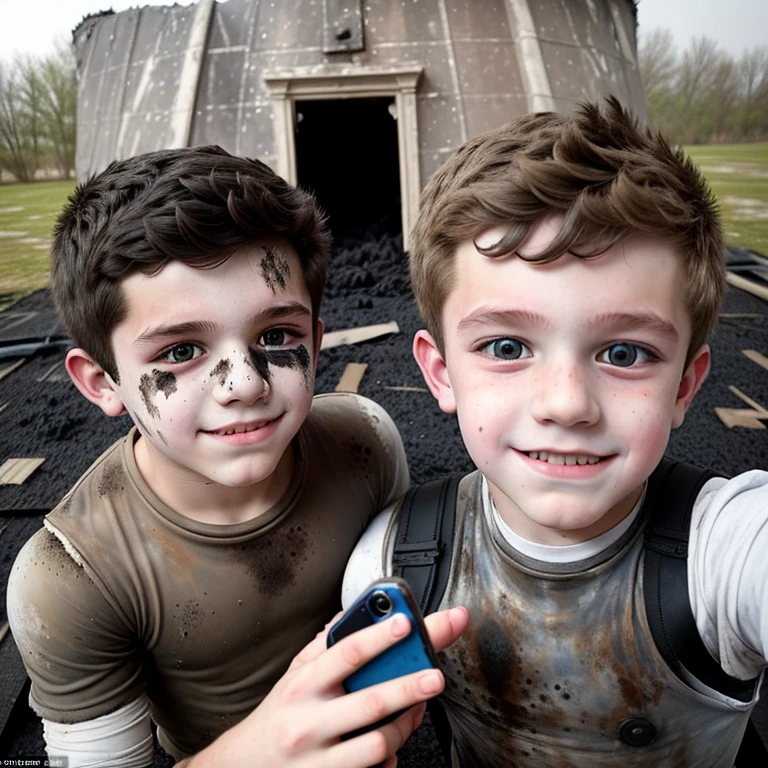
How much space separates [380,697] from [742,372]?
5.04 feet

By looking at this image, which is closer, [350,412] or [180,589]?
[180,589]

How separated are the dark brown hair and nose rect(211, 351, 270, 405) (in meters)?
0.12

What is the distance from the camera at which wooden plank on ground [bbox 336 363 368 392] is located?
183 cm

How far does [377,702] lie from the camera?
1.84 feet

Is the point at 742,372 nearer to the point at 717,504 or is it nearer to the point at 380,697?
the point at 717,504

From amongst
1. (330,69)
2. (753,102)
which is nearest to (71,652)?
(753,102)

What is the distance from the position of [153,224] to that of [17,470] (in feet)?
2.38

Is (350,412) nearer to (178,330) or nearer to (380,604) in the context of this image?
(178,330)

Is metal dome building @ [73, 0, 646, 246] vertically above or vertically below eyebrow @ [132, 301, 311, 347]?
above

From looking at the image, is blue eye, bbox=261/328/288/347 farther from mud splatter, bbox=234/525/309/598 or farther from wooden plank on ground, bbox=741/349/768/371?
wooden plank on ground, bbox=741/349/768/371

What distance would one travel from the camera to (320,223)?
935 mm

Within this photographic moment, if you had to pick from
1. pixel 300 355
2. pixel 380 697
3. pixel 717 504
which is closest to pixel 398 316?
pixel 300 355

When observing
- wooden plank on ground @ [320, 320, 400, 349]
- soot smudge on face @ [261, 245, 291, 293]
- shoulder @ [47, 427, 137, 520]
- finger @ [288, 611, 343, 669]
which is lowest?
wooden plank on ground @ [320, 320, 400, 349]

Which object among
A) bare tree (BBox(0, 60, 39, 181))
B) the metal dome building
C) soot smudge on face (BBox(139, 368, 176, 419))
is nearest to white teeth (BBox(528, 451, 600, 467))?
soot smudge on face (BBox(139, 368, 176, 419))
